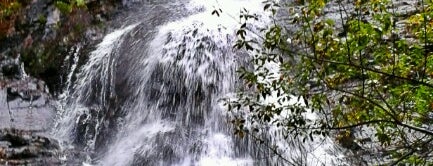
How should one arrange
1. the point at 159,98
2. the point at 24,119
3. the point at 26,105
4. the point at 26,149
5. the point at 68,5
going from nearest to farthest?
the point at 26,149 < the point at 159,98 < the point at 24,119 < the point at 26,105 < the point at 68,5

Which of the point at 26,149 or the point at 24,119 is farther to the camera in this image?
the point at 24,119

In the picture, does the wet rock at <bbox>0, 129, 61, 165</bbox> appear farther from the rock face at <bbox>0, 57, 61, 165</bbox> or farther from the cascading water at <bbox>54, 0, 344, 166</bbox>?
the cascading water at <bbox>54, 0, 344, 166</bbox>

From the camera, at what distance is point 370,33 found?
403cm

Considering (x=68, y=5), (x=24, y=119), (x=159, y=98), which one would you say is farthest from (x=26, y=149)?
(x=68, y=5)

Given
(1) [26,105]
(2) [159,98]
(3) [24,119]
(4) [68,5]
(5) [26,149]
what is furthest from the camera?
(4) [68,5]

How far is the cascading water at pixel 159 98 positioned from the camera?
25.4ft

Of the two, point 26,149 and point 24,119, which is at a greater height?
point 24,119

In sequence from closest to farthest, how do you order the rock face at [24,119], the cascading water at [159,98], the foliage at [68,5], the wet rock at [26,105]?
the cascading water at [159,98], the rock face at [24,119], the wet rock at [26,105], the foliage at [68,5]

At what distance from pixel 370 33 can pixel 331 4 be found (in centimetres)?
656

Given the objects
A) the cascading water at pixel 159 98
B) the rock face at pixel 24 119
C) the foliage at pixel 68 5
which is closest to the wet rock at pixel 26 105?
the rock face at pixel 24 119

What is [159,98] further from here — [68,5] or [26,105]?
[68,5]

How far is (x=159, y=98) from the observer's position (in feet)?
28.5

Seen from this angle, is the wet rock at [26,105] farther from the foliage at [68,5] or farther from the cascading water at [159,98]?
the foliage at [68,5]

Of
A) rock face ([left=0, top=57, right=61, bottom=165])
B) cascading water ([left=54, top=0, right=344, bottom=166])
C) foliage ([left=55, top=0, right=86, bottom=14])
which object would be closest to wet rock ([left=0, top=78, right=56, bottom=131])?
rock face ([left=0, top=57, right=61, bottom=165])
